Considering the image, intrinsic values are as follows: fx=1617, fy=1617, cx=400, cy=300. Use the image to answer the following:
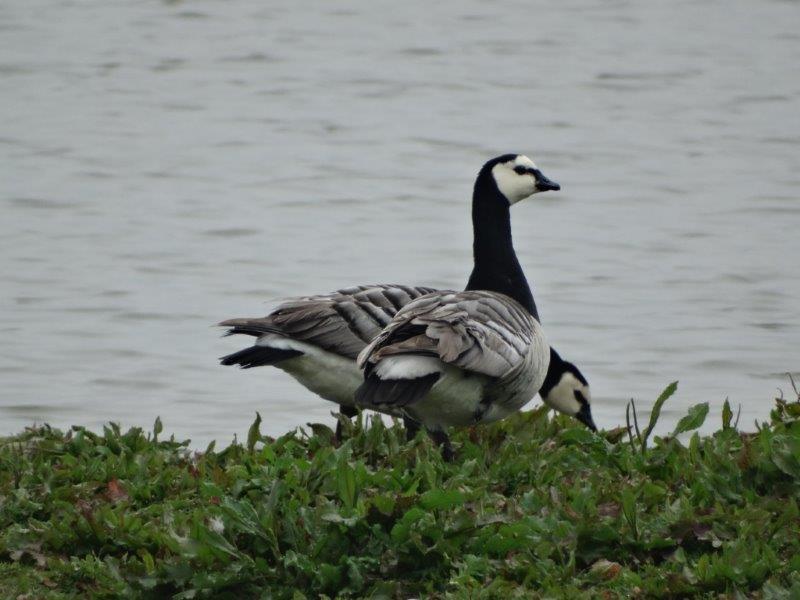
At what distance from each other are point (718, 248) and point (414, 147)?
4439 millimetres

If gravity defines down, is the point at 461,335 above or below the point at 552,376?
above

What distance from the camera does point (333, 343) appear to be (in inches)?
306

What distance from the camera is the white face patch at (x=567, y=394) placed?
26.3 feet

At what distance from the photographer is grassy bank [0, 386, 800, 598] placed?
18.1 feet

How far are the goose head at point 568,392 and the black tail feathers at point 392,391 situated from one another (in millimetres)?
1497

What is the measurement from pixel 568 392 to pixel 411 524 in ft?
8.53

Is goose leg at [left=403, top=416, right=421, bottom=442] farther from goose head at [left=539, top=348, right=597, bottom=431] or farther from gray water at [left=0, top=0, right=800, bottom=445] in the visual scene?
gray water at [left=0, top=0, right=800, bottom=445]

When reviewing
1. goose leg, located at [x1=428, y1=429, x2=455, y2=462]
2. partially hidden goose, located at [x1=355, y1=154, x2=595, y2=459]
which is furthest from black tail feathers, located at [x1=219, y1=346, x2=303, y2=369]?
goose leg, located at [x1=428, y1=429, x2=455, y2=462]

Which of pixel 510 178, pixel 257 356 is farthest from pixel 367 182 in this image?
pixel 257 356

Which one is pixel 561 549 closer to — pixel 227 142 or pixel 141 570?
pixel 141 570

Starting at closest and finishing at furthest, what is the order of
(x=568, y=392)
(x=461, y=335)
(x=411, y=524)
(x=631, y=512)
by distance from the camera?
(x=411, y=524), (x=631, y=512), (x=461, y=335), (x=568, y=392)

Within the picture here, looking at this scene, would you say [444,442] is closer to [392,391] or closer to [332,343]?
[392,391]

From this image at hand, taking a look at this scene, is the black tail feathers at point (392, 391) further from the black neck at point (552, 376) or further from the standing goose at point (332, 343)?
the black neck at point (552, 376)

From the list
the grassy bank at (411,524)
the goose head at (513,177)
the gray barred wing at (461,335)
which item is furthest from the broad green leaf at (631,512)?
the goose head at (513,177)
